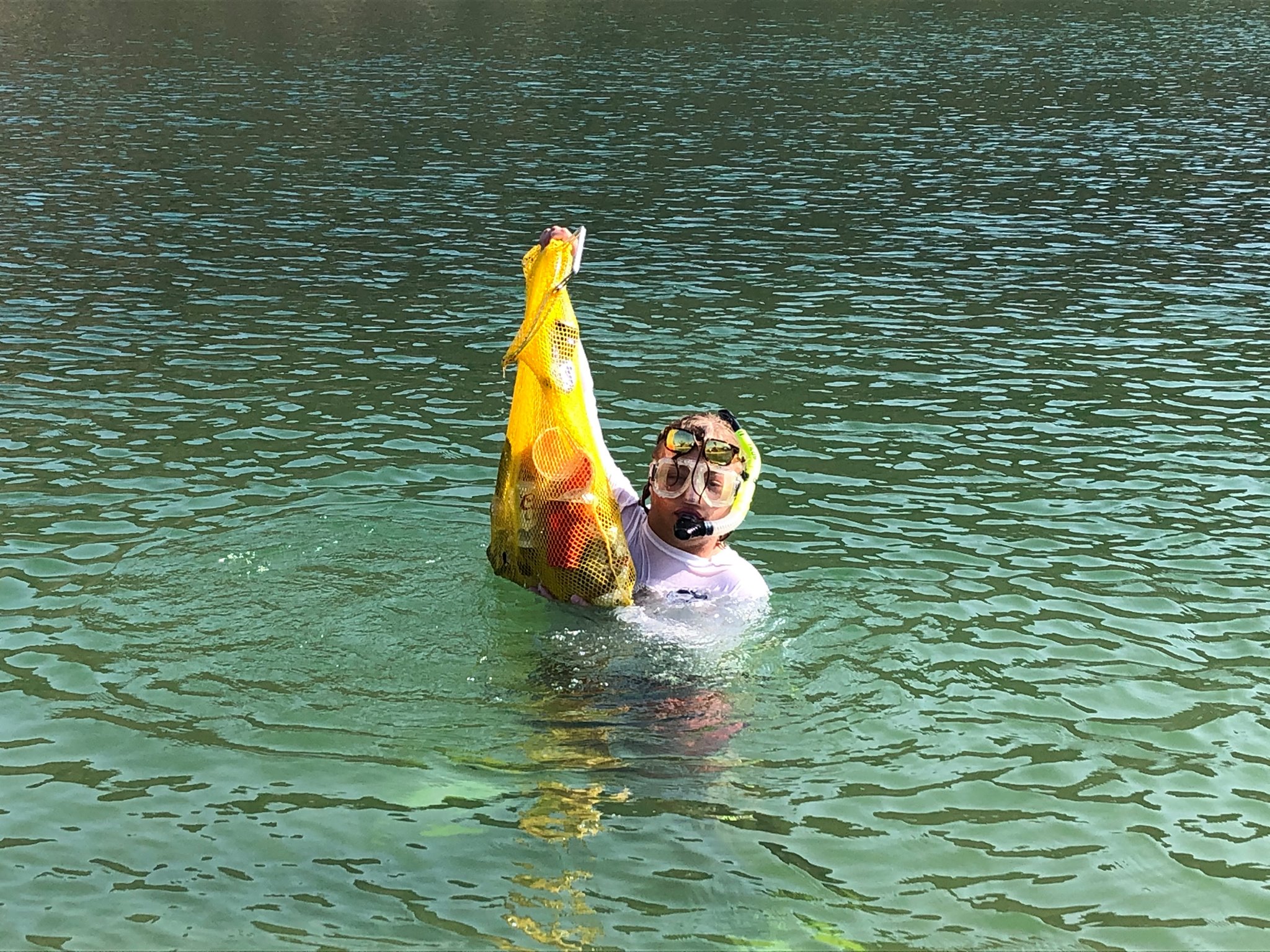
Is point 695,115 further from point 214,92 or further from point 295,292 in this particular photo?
point 295,292

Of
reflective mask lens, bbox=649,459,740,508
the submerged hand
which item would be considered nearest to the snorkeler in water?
reflective mask lens, bbox=649,459,740,508

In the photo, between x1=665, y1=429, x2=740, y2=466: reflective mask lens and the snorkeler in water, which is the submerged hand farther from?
x1=665, y1=429, x2=740, y2=466: reflective mask lens

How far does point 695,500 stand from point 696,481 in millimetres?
154

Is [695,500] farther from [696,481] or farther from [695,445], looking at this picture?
[695,445]

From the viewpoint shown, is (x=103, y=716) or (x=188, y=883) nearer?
(x=188, y=883)

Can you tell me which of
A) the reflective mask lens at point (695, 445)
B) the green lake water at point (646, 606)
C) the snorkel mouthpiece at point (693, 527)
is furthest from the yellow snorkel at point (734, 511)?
the green lake water at point (646, 606)

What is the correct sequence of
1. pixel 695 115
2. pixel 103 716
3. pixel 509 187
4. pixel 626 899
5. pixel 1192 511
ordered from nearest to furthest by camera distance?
1. pixel 626 899
2. pixel 103 716
3. pixel 1192 511
4. pixel 509 187
5. pixel 695 115

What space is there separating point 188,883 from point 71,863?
0.82 m

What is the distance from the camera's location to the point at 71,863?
9258mm

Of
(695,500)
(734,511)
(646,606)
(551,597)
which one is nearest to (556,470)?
(551,597)

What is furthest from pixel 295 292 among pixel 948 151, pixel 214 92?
pixel 214 92

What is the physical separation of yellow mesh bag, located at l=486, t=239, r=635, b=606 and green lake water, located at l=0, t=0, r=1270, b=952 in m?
0.40

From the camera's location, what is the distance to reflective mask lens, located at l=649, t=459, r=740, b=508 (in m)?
11.1

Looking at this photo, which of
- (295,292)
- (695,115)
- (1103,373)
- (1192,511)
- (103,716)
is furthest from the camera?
(695,115)
